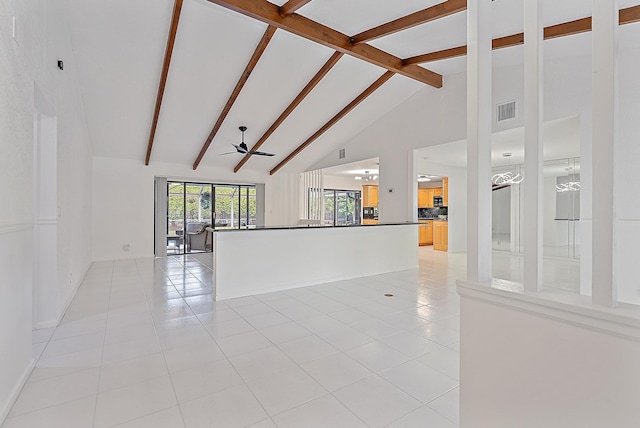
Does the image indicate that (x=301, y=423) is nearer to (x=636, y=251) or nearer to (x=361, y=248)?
(x=361, y=248)

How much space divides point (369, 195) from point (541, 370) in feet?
36.7

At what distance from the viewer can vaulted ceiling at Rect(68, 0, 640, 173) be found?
3949mm

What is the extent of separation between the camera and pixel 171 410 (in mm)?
1856

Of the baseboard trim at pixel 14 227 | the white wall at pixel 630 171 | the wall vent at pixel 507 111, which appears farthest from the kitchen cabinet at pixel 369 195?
the baseboard trim at pixel 14 227

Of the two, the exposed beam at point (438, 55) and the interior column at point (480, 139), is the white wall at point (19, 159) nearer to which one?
the interior column at point (480, 139)

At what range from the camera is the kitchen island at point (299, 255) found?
168 inches

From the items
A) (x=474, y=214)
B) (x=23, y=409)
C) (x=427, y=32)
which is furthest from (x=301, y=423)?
(x=427, y=32)

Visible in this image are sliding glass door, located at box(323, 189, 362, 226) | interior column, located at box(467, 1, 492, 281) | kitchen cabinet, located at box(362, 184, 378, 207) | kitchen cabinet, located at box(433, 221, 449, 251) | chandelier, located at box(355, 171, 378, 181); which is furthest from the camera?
sliding glass door, located at box(323, 189, 362, 226)

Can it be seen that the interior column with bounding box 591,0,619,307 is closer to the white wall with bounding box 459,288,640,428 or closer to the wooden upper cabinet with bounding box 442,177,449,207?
the white wall with bounding box 459,288,640,428

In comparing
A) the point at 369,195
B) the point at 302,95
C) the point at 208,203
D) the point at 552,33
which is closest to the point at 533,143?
the point at 552,33

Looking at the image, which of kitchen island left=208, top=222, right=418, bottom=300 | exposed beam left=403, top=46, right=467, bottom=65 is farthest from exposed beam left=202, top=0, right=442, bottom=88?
kitchen island left=208, top=222, right=418, bottom=300

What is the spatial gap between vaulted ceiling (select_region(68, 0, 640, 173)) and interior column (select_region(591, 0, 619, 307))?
10.5 ft

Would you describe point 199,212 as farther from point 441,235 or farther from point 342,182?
point 441,235

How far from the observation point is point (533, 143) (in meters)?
1.23
